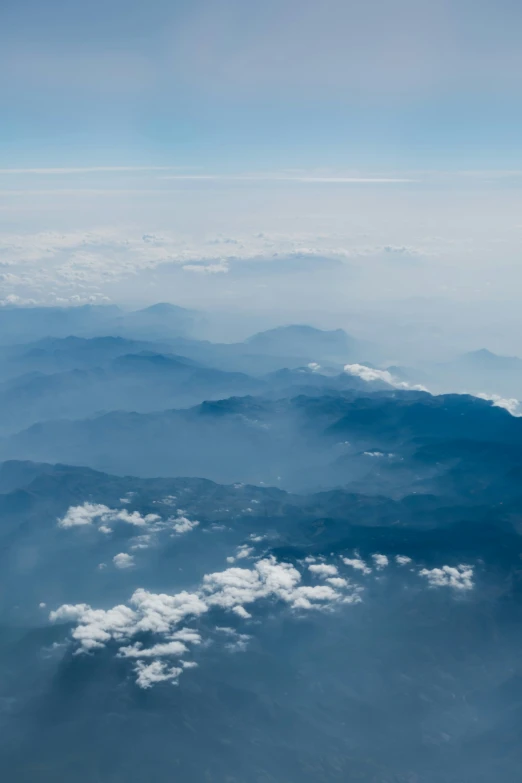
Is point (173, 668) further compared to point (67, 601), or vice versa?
point (67, 601)

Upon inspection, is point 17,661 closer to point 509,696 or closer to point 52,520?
point 52,520

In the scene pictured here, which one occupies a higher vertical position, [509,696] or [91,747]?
[509,696]

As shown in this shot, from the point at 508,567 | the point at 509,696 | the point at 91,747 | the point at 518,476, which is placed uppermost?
the point at 518,476

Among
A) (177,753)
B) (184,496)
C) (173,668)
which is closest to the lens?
(177,753)

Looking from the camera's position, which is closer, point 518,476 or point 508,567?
point 508,567

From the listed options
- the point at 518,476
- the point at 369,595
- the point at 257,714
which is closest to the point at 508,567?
the point at 369,595

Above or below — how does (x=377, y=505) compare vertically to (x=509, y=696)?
above

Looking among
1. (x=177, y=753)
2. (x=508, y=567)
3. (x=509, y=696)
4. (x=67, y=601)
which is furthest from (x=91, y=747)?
(x=508, y=567)

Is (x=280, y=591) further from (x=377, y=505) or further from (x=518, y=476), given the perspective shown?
(x=518, y=476)

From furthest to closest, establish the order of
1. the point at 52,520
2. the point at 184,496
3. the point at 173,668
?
1. the point at 184,496
2. the point at 52,520
3. the point at 173,668

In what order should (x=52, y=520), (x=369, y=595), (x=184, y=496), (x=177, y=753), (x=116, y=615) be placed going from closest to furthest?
(x=177, y=753)
(x=116, y=615)
(x=369, y=595)
(x=52, y=520)
(x=184, y=496)
